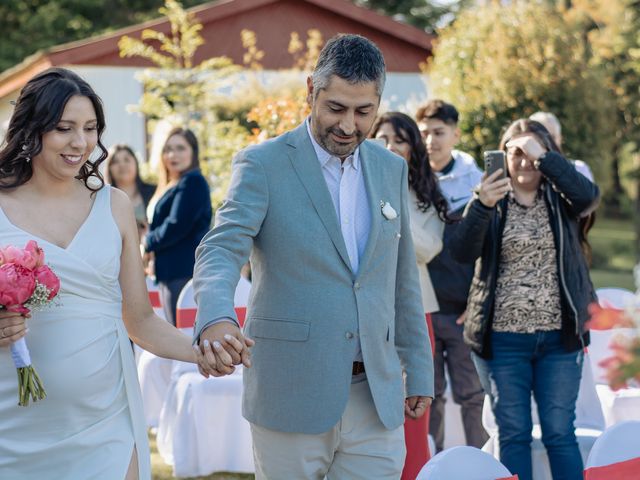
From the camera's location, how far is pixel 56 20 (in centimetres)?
3322

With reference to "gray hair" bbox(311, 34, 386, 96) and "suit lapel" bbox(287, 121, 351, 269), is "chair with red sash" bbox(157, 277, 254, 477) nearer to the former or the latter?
"suit lapel" bbox(287, 121, 351, 269)

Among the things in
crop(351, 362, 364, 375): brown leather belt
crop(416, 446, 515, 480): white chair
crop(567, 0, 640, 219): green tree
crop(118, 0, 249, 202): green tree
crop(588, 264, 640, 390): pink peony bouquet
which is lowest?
crop(416, 446, 515, 480): white chair

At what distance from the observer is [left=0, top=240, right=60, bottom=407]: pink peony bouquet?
308 centimetres

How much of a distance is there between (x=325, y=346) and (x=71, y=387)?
0.84 m

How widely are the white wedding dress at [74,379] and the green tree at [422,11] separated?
32.5 metres

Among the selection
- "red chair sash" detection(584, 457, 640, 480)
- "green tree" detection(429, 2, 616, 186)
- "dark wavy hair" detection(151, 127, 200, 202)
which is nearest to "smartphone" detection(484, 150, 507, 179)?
"red chair sash" detection(584, 457, 640, 480)

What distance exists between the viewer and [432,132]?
648 cm

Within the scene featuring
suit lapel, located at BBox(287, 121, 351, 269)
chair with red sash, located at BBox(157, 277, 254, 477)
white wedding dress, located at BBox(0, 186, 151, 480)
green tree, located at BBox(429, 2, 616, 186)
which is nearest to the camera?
white wedding dress, located at BBox(0, 186, 151, 480)

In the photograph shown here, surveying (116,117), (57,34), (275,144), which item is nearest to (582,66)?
(116,117)

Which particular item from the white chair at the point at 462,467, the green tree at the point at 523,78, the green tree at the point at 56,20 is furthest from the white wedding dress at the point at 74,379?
the green tree at the point at 56,20

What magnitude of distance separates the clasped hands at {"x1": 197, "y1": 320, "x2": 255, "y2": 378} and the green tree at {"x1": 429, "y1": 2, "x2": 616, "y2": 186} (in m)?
13.0

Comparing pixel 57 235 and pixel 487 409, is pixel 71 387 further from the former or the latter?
pixel 487 409

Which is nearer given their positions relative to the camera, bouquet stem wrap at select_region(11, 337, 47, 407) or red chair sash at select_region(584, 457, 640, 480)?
bouquet stem wrap at select_region(11, 337, 47, 407)

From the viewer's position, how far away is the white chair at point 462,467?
3.19 m
